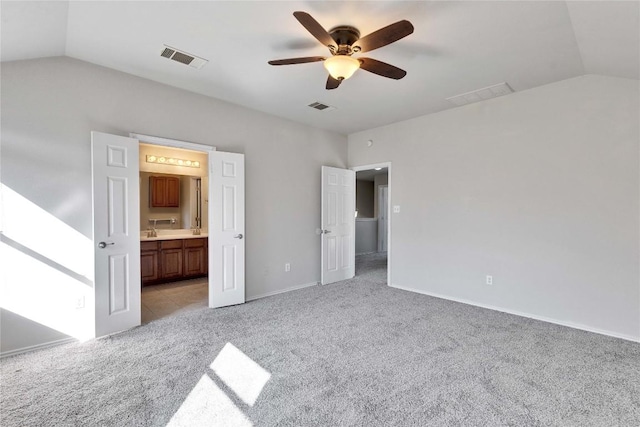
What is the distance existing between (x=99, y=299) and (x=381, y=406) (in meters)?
2.78

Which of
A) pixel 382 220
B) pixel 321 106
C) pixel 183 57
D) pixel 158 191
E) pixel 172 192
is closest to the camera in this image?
pixel 183 57

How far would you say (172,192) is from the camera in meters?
5.57

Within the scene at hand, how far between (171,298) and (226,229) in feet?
4.51

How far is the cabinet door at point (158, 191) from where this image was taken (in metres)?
5.32

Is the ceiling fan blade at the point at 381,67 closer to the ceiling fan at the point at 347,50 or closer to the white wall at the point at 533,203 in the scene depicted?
the ceiling fan at the point at 347,50

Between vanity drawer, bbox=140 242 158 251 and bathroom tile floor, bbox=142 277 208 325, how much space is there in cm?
62

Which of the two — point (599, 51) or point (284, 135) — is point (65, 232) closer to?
point (284, 135)

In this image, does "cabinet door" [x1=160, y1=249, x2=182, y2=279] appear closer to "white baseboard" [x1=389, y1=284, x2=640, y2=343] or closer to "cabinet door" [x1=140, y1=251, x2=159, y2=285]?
"cabinet door" [x1=140, y1=251, x2=159, y2=285]

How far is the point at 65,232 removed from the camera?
2764mm

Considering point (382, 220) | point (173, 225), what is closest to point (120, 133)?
point (173, 225)

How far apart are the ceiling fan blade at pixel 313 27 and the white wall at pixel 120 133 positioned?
7.42ft

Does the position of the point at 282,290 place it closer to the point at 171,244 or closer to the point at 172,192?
the point at 171,244

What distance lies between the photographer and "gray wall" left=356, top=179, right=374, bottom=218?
921 centimetres

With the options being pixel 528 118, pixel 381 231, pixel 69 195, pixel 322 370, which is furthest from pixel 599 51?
pixel 381 231
